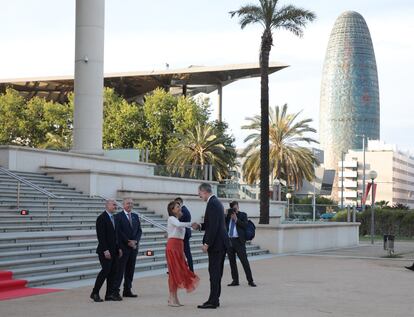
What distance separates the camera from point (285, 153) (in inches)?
2292

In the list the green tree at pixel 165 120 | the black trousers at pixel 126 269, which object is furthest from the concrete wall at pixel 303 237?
the green tree at pixel 165 120

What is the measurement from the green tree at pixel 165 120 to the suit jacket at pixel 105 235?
52.7 meters

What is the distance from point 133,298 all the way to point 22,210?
29.9 feet

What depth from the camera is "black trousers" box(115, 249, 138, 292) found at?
43.5ft

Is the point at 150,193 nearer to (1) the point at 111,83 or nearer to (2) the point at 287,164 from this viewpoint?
(2) the point at 287,164

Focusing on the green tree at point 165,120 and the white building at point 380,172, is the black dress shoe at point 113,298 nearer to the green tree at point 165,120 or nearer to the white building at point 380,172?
the green tree at point 165,120

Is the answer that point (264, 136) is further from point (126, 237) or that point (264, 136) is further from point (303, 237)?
point (126, 237)

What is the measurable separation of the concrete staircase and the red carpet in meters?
0.26

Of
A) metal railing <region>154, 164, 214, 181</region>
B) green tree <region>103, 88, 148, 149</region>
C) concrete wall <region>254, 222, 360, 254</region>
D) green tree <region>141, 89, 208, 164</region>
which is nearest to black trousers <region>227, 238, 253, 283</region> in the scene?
concrete wall <region>254, 222, 360, 254</region>

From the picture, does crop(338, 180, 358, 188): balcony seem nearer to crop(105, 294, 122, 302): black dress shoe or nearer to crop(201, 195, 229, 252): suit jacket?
Answer: crop(105, 294, 122, 302): black dress shoe

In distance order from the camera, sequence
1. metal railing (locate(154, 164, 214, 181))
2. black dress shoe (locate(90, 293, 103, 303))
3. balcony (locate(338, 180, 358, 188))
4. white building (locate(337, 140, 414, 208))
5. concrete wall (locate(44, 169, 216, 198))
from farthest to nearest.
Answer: balcony (locate(338, 180, 358, 188)), white building (locate(337, 140, 414, 208)), metal railing (locate(154, 164, 214, 181)), concrete wall (locate(44, 169, 216, 198)), black dress shoe (locate(90, 293, 103, 303))

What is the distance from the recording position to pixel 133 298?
1351cm

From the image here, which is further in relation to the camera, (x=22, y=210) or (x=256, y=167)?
(x=256, y=167)

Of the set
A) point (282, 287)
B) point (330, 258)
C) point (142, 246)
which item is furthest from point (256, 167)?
point (282, 287)
